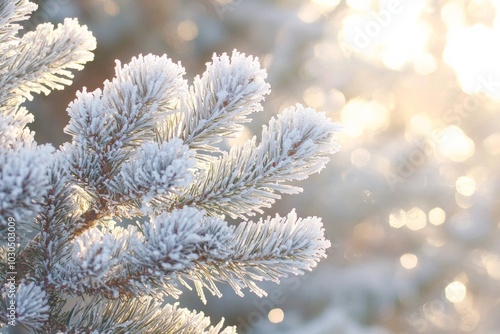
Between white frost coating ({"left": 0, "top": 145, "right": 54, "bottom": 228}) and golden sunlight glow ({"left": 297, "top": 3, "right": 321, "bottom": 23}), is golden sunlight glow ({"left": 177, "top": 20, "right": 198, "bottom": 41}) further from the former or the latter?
white frost coating ({"left": 0, "top": 145, "right": 54, "bottom": 228})

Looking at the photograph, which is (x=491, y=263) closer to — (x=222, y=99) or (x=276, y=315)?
(x=276, y=315)

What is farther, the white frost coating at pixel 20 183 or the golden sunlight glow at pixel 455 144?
the golden sunlight glow at pixel 455 144

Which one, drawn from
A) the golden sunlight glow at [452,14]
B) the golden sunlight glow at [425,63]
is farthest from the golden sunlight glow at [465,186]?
the golden sunlight glow at [452,14]

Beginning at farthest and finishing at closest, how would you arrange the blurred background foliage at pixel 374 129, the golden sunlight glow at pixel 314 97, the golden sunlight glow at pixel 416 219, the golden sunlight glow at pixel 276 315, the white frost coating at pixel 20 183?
the golden sunlight glow at pixel 416 219
the golden sunlight glow at pixel 314 97
the golden sunlight glow at pixel 276 315
the blurred background foliage at pixel 374 129
the white frost coating at pixel 20 183

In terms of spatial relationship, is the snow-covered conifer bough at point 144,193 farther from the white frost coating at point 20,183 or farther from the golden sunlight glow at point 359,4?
the golden sunlight glow at point 359,4

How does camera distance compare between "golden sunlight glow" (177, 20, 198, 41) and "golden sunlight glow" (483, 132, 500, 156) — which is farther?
"golden sunlight glow" (483, 132, 500, 156)

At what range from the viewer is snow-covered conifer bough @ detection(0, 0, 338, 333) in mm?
631

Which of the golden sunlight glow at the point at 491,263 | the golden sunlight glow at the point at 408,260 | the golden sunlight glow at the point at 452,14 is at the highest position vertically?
the golden sunlight glow at the point at 452,14

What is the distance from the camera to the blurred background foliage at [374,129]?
3455mm

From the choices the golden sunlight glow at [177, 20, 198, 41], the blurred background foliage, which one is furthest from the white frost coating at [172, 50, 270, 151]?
the golden sunlight glow at [177, 20, 198, 41]

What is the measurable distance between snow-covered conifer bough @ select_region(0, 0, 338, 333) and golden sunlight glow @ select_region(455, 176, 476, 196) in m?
4.08

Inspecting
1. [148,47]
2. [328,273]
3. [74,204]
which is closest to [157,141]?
[74,204]

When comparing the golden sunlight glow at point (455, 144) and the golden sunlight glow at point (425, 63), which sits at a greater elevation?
the golden sunlight glow at point (425, 63)

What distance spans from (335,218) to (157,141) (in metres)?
3.19
